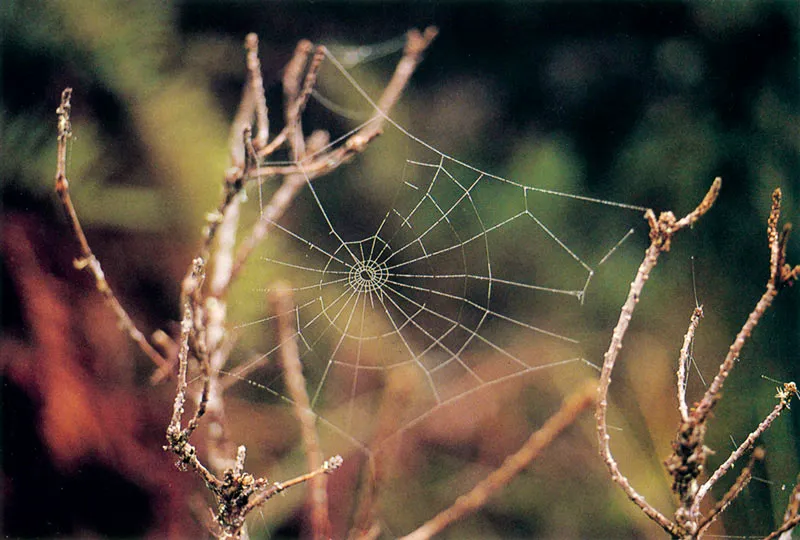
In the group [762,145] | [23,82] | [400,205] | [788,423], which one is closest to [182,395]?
[788,423]

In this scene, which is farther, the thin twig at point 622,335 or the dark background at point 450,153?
the dark background at point 450,153

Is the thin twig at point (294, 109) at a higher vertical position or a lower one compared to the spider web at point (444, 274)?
lower

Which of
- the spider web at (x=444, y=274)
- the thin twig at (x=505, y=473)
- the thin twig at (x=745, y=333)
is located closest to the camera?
the thin twig at (x=745, y=333)

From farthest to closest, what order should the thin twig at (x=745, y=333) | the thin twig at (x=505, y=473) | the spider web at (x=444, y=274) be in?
the spider web at (x=444, y=274) < the thin twig at (x=505, y=473) < the thin twig at (x=745, y=333)

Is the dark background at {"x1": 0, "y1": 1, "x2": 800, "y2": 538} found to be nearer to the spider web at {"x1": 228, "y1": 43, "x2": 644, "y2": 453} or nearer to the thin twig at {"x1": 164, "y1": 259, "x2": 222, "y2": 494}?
the spider web at {"x1": 228, "y1": 43, "x2": 644, "y2": 453}

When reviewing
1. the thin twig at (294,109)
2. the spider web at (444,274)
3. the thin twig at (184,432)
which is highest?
the spider web at (444,274)

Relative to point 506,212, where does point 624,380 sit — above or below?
Answer: below

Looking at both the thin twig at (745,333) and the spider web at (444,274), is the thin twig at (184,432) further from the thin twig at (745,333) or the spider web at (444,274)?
the spider web at (444,274)

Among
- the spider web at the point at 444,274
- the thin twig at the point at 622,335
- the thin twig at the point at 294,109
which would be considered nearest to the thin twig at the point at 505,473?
the thin twig at the point at 622,335

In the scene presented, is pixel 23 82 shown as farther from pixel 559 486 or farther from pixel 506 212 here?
pixel 559 486
